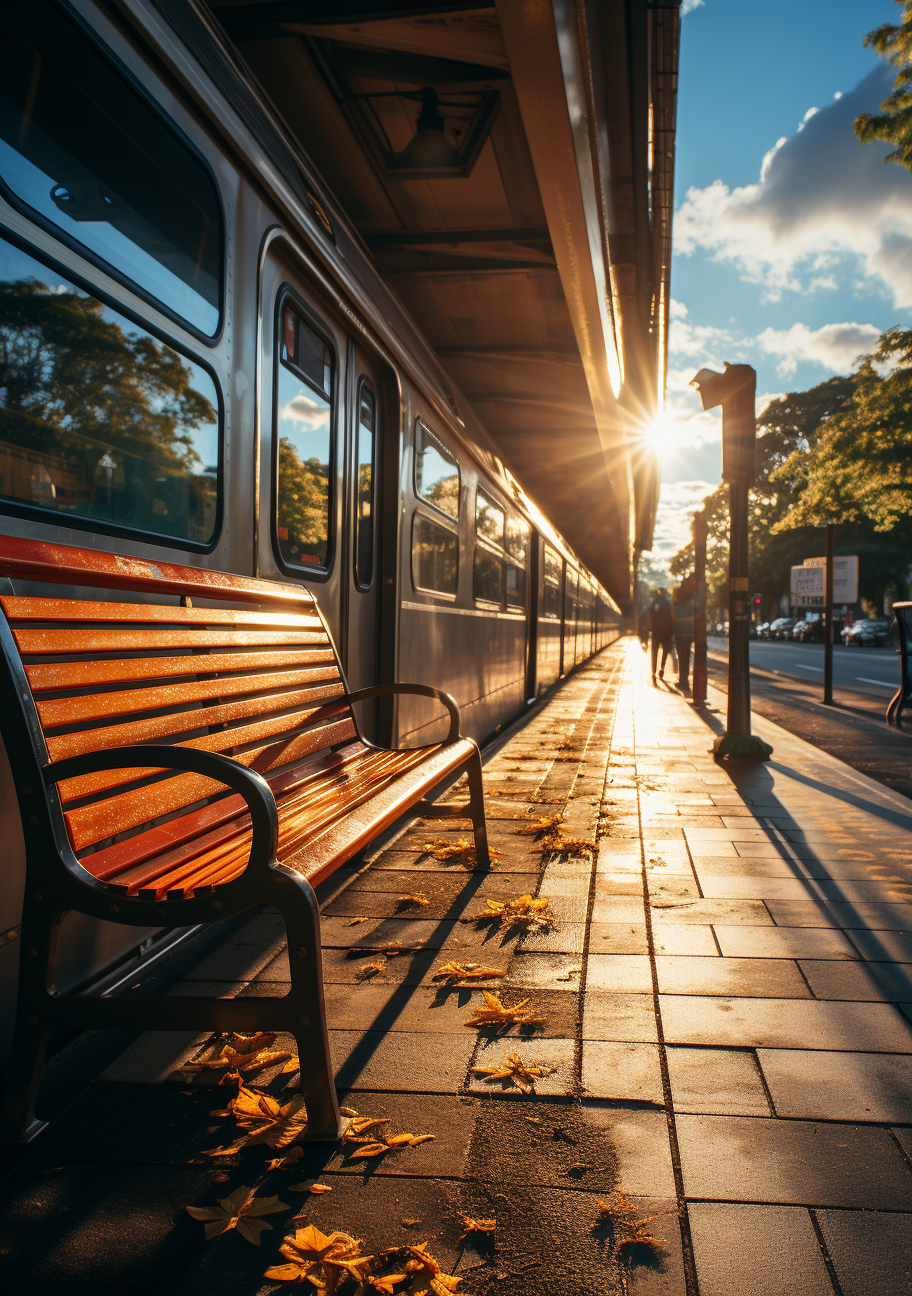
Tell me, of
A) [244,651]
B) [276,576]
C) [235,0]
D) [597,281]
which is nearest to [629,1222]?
[244,651]

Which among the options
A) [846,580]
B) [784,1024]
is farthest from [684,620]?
[784,1024]

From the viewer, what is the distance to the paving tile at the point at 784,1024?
85.4 inches

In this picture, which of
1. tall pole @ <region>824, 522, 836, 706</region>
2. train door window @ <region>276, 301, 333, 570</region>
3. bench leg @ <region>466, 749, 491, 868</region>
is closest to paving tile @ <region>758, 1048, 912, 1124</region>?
bench leg @ <region>466, 749, 491, 868</region>

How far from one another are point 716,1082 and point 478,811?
1739mm

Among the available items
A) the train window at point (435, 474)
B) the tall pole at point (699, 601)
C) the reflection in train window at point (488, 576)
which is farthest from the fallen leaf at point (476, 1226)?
the tall pole at point (699, 601)

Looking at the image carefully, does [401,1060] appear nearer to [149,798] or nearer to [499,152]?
[149,798]

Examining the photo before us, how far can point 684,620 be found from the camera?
13.4m

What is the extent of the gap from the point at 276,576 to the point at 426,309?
166 inches

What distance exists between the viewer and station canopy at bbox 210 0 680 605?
360 centimetres

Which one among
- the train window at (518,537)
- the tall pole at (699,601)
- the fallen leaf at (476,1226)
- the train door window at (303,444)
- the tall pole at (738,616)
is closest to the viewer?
the fallen leaf at (476,1226)

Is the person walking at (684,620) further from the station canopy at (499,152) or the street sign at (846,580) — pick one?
the station canopy at (499,152)

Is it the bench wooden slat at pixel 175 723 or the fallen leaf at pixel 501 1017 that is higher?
the bench wooden slat at pixel 175 723

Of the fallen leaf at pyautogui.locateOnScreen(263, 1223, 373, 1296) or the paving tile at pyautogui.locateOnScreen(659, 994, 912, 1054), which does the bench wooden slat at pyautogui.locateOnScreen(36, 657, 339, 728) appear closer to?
the fallen leaf at pyautogui.locateOnScreen(263, 1223, 373, 1296)

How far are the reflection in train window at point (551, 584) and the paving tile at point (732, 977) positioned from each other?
1011cm
